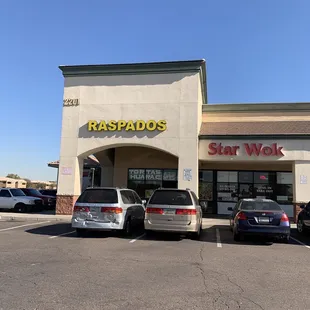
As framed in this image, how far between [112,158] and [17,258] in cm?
1572

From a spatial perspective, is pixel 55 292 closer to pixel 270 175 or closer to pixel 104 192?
pixel 104 192

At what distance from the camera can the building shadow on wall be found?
19.2 meters

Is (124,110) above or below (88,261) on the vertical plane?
above

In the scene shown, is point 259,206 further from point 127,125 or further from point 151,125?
point 127,125

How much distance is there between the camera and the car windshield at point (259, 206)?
12.0 metres

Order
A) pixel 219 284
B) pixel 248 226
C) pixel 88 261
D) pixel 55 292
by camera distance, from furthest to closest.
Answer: pixel 248 226, pixel 88 261, pixel 219 284, pixel 55 292

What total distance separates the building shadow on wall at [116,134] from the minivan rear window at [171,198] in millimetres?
7378

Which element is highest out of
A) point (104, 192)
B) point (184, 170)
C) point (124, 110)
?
point (124, 110)

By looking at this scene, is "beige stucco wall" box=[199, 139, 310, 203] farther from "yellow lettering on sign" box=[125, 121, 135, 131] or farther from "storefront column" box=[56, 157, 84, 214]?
"storefront column" box=[56, 157, 84, 214]

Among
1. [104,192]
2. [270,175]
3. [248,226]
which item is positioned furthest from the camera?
[270,175]

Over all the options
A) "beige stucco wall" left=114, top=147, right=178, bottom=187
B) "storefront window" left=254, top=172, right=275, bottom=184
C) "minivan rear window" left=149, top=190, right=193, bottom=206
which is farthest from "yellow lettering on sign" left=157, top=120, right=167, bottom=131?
"storefront window" left=254, top=172, right=275, bottom=184

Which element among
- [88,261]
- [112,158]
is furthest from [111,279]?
[112,158]

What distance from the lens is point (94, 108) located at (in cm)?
1984

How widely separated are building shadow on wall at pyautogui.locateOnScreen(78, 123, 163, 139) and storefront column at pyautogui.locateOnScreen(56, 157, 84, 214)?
1.50 meters
